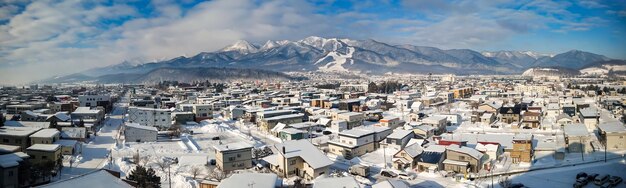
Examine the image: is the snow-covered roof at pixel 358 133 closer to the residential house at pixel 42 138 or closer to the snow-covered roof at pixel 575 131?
the snow-covered roof at pixel 575 131

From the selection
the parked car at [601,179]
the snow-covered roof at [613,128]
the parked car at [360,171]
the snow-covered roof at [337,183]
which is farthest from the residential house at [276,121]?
the parked car at [601,179]

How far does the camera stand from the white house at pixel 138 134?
12.1m

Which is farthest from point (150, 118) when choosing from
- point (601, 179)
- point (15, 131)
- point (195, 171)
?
point (601, 179)

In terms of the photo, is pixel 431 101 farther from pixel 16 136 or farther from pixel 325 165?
pixel 16 136

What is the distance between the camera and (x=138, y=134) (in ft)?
40.0

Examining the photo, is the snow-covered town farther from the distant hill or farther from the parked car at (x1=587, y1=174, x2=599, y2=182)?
the distant hill

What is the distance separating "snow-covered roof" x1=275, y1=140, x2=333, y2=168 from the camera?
26.9ft

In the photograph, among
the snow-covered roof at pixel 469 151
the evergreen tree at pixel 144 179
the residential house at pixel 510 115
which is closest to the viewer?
the evergreen tree at pixel 144 179

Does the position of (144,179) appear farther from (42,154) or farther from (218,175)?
(42,154)

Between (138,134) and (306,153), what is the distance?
6.35m

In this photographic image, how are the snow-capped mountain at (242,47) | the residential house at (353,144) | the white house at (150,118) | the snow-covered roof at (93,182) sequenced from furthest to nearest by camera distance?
the snow-capped mountain at (242,47), the white house at (150,118), the residential house at (353,144), the snow-covered roof at (93,182)

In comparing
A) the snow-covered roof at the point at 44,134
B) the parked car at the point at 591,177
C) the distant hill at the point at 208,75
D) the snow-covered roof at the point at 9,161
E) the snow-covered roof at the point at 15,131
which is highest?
the distant hill at the point at 208,75

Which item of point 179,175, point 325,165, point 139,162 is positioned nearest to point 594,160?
point 325,165

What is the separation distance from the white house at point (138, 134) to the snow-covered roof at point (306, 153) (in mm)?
5545
